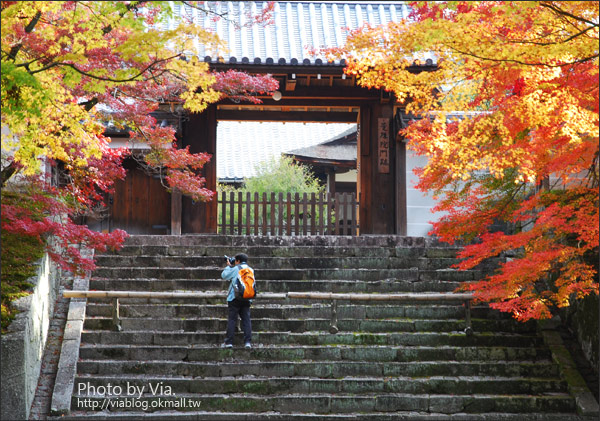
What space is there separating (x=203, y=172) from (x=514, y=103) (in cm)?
879

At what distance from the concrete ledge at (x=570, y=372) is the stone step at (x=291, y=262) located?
223cm

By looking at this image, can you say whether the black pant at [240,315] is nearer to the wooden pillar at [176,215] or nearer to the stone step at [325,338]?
the stone step at [325,338]

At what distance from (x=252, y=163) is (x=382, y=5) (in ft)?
35.8

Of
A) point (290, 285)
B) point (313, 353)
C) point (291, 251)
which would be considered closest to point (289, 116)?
point (291, 251)

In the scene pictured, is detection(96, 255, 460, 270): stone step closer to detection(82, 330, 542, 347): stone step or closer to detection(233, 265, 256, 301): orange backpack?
detection(82, 330, 542, 347): stone step

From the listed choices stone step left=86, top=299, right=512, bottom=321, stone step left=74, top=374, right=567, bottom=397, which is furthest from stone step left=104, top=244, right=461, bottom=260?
stone step left=74, top=374, right=567, bottom=397

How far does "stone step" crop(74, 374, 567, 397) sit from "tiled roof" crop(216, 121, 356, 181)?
17.9m

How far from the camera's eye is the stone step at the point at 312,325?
11.0 meters

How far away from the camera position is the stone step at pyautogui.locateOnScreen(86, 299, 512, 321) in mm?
11289

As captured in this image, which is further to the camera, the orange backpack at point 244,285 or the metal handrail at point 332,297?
the metal handrail at point 332,297

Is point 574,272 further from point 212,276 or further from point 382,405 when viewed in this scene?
point 212,276

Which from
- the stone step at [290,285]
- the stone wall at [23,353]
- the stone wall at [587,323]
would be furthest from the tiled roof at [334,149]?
the stone wall at [23,353]

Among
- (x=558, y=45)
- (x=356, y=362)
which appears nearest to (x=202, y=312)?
(x=356, y=362)

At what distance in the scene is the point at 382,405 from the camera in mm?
9719
